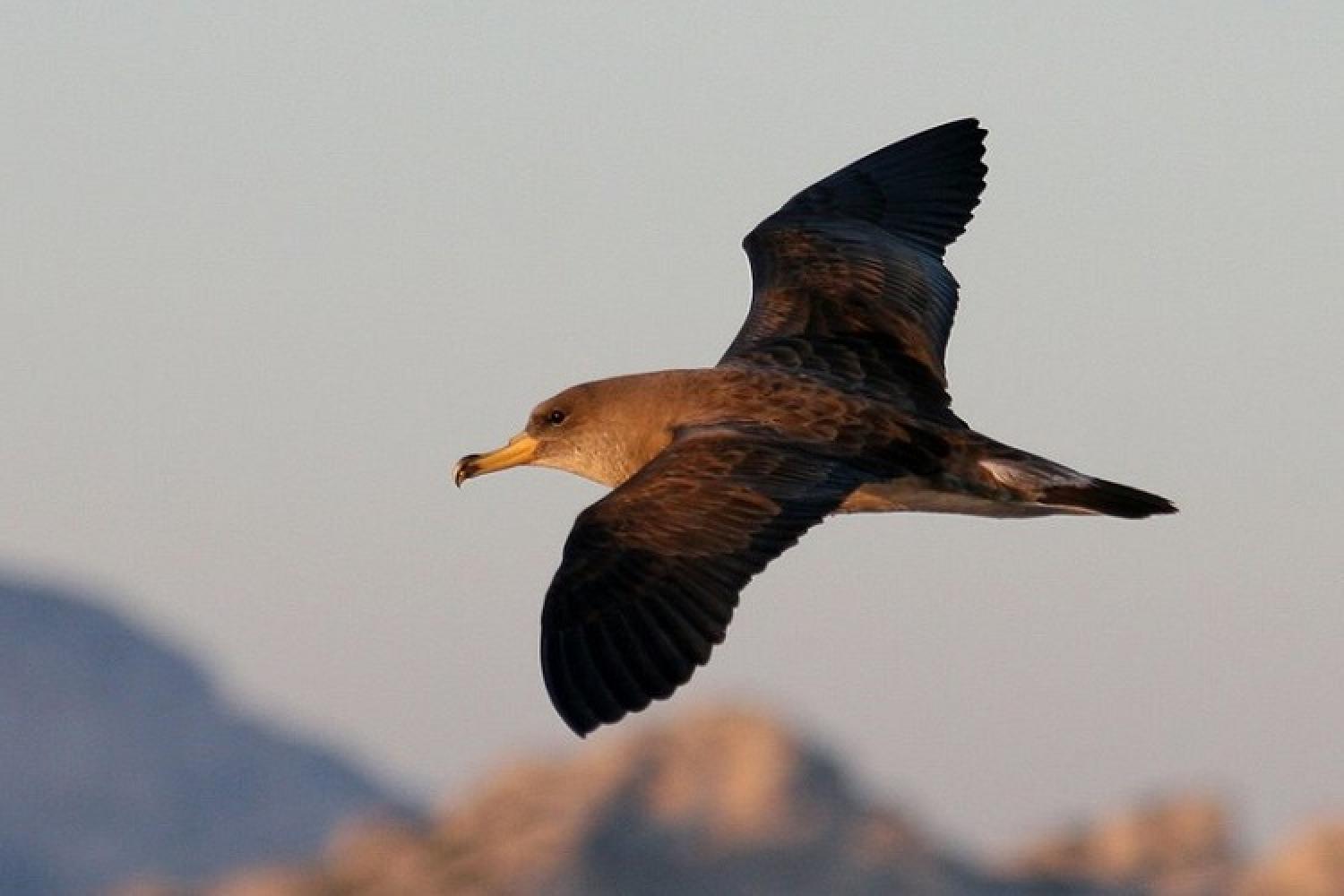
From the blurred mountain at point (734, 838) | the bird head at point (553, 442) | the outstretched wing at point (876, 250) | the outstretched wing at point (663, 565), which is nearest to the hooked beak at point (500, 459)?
the bird head at point (553, 442)

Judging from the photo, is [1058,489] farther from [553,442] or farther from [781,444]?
[553,442]

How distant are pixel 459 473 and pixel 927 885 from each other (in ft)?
219

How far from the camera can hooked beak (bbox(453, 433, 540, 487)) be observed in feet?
56.6

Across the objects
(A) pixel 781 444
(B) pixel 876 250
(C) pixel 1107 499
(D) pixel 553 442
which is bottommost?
(C) pixel 1107 499

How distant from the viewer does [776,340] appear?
17.9 meters

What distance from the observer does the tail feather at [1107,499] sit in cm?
1570

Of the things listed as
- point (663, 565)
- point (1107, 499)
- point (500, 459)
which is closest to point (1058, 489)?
point (1107, 499)

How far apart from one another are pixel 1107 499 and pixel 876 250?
11.5ft

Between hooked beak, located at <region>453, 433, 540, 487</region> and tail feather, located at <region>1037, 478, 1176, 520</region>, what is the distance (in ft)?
9.77

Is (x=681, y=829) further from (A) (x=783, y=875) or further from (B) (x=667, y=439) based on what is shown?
(B) (x=667, y=439)

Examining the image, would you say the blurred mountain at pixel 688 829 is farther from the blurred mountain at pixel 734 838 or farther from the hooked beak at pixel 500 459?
the hooked beak at pixel 500 459

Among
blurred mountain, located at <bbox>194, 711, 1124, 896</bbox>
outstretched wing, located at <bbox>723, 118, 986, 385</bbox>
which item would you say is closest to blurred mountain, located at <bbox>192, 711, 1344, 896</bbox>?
blurred mountain, located at <bbox>194, 711, 1124, 896</bbox>

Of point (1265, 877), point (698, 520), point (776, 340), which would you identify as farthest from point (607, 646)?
point (1265, 877)

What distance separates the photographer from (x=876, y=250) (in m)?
18.9
